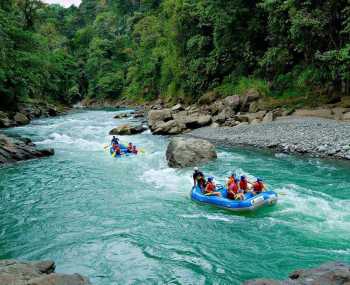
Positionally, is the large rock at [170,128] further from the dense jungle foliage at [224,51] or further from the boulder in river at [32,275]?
the boulder in river at [32,275]

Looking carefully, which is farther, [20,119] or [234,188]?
[20,119]

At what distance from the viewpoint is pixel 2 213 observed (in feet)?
35.2

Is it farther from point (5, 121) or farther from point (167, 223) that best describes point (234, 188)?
point (5, 121)

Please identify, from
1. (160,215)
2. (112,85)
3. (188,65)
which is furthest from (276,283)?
(112,85)

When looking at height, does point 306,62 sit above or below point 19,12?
below

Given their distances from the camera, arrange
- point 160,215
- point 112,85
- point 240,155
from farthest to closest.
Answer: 1. point 112,85
2. point 240,155
3. point 160,215

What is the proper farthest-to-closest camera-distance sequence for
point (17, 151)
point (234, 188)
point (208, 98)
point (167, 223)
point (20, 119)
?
point (20, 119) < point (208, 98) < point (17, 151) < point (234, 188) < point (167, 223)

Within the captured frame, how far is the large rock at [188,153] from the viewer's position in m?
15.6

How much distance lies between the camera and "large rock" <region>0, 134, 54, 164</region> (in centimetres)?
1750

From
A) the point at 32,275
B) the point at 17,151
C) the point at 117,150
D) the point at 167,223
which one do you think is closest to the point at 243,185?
the point at 167,223

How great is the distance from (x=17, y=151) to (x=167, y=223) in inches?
453

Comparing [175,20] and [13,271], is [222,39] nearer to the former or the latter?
[175,20]

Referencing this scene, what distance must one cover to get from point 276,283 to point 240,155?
1238 cm

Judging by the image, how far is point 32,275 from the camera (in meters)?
5.71
